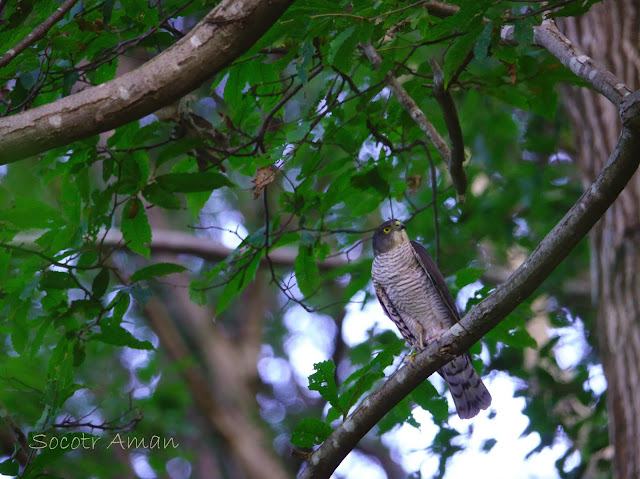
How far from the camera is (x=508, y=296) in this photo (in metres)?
2.59

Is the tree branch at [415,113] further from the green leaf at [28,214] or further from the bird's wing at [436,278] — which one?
the green leaf at [28,214]

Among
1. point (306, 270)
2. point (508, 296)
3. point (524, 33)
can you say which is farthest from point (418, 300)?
point (524, 33)

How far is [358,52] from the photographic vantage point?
392cm

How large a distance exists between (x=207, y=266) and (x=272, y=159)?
610 centimetres

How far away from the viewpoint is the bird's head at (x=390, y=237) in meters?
4.78

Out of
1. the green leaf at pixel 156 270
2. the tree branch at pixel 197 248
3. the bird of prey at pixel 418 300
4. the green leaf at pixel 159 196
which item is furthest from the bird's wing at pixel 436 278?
the tree branch at pixel 197 248

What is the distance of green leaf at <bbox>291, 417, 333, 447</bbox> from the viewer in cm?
299

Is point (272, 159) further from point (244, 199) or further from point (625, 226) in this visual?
point (244, 199)

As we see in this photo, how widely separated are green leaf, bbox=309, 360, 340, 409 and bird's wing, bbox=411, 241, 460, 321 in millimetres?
1502

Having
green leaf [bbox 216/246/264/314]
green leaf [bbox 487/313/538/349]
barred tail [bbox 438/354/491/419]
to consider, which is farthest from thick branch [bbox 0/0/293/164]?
barred tail [bbox 438/354/491/419]

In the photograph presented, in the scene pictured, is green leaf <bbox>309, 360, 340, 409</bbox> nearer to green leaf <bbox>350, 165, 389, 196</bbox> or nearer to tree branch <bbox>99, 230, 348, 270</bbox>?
green leaf <bbox>350, 165, 389, 196</bbox>

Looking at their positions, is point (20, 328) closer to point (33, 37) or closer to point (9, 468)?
point (9, 468)

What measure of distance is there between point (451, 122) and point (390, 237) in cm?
169

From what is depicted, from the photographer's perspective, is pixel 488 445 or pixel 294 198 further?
pixel 488 445
